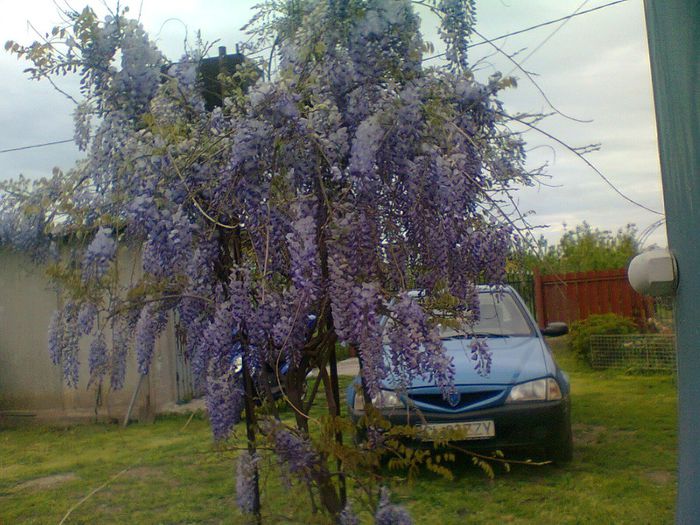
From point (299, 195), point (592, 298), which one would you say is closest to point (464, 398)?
point (299, 195)

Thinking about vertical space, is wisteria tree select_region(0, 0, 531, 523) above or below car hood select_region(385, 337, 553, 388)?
above

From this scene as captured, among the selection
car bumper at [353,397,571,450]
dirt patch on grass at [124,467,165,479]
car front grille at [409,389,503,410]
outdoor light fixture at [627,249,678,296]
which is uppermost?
outdoor light fixture at [627,249,678,296]

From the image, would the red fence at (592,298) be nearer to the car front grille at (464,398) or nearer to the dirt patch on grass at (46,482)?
the car front grille at (464,398)

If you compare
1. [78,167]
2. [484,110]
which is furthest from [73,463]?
[484,110]

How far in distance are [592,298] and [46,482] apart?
34.0 feet

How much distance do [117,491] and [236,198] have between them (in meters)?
4.13

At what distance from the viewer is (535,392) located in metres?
5.38

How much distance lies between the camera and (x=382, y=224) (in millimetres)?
2441

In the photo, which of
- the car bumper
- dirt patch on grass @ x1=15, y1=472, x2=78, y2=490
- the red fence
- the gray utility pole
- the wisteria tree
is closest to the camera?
the gray utility pole

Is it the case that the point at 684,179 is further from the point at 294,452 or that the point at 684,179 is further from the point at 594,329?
the point at 594,329

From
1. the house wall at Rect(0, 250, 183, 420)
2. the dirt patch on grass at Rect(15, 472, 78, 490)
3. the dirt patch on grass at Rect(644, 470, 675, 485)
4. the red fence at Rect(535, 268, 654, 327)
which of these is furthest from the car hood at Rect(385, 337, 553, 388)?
the red fence at Rect(535, 268, 654, 327)

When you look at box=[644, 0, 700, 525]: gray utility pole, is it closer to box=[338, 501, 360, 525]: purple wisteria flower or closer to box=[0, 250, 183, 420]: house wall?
box=[338, 501, 360, 525]: purple wisteria flower

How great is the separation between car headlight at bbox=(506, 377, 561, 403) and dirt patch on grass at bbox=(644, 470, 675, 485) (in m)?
0.88

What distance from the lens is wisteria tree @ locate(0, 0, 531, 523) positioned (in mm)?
2307
